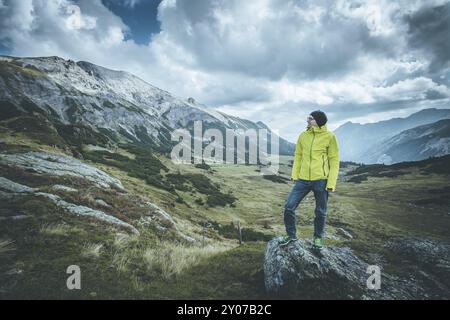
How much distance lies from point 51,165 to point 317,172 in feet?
58.5

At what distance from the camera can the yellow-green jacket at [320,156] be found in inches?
273

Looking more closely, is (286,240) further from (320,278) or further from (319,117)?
(319,117)

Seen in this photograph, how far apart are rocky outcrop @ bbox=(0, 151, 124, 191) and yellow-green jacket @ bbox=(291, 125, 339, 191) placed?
1529 cm

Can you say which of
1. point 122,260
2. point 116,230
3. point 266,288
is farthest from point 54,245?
point 266,288

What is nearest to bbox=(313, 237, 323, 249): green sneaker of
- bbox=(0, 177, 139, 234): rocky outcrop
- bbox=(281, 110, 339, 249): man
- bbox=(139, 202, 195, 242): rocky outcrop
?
bbox=(281, 110, 339, 249): man

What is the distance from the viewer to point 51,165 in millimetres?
18203

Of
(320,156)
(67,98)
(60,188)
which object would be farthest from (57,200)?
(67,98)

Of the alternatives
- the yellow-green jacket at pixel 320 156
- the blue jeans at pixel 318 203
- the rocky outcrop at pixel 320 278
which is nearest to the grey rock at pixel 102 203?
the rocky outcrop at pixel 320 278

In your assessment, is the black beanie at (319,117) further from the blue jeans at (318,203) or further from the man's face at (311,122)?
the blue jeans at (318,203)

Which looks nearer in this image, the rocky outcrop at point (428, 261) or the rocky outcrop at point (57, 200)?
the rocky outcrop at point (428, 261)

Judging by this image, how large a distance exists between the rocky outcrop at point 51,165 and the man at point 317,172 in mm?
15044

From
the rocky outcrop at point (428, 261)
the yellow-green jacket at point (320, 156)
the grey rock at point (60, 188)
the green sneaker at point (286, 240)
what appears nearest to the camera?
the rocky outcrop at point (428, 261)

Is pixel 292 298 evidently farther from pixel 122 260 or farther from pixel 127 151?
pixel 127 151

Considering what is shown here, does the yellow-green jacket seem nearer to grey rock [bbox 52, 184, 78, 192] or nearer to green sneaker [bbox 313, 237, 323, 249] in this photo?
green sneaker [bbox 313, 237, 323, 249]
